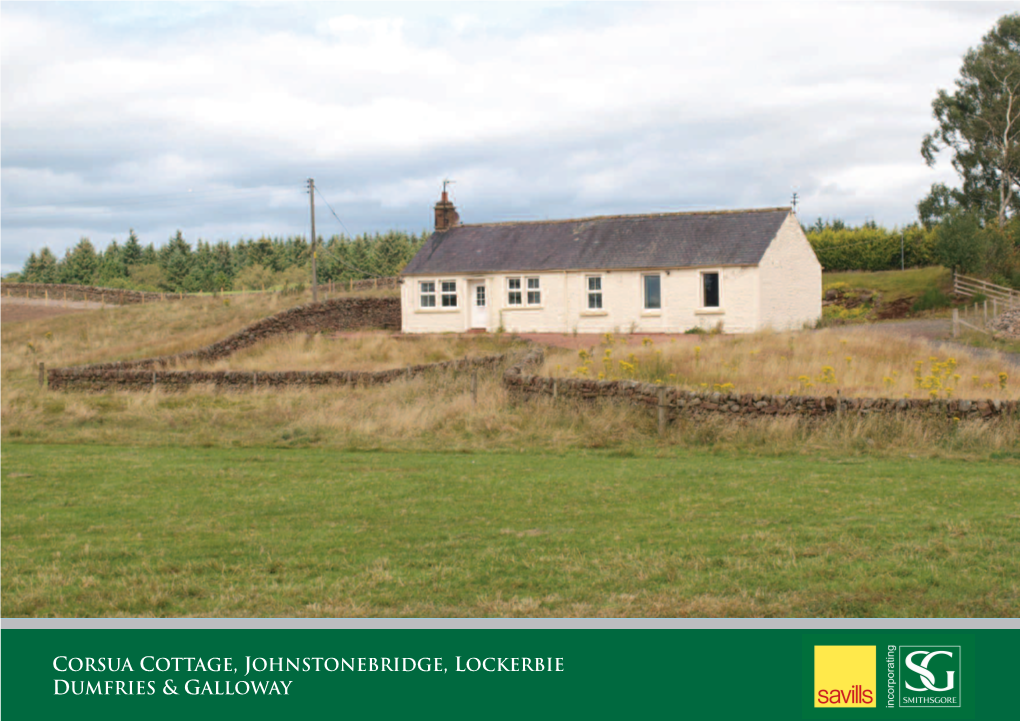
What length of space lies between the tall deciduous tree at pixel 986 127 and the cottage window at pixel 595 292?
26413 millimetres

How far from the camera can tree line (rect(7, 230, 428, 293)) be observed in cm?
9338

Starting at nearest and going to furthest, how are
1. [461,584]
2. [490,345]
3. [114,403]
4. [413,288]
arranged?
1. [461,584]
2. [114,403]
3. [490,345]
4. [413,288]

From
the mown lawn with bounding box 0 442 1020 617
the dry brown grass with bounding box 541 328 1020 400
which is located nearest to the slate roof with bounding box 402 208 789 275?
the dry brown grass with bounding box 541 328 1020 400

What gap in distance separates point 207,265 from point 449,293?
67432mm

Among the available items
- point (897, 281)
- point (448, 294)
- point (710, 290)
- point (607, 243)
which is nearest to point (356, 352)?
point (448, 294)

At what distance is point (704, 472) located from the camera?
13789 millimetres

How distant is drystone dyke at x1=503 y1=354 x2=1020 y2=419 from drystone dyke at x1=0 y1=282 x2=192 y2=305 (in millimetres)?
51926

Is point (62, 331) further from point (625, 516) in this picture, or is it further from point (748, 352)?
point (625, 516)

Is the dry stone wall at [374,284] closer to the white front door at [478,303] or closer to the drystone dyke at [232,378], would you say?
the white front door at [478,303]

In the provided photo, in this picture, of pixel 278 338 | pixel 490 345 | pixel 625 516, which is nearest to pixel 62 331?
pixel 278 338

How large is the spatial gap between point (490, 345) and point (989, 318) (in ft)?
60.3

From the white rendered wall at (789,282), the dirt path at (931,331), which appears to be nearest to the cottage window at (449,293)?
the white rendered wall at (789,282)

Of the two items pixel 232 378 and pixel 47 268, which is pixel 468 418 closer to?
pixel 232 378

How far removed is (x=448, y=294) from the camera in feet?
140
